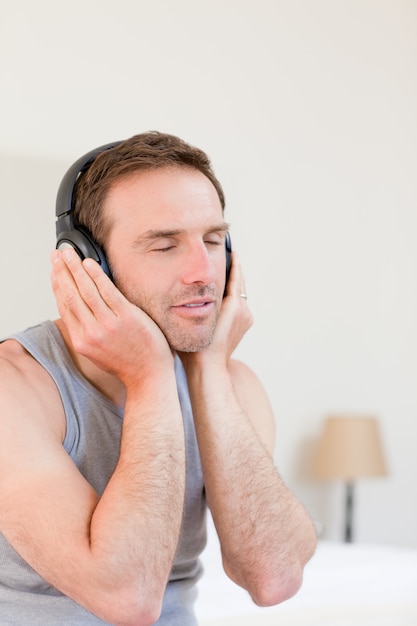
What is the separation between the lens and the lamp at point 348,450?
→ 10.5 feet

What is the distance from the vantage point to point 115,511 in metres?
1.15

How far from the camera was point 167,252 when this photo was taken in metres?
1.40

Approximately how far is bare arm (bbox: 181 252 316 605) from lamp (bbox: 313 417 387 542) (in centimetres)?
180

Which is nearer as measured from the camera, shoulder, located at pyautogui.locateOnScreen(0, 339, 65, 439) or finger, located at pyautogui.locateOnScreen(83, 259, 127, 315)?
shoulder, located at pyautogui.locateOnScreen(0, 339, 65, 439)

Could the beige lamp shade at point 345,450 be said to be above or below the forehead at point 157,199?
below

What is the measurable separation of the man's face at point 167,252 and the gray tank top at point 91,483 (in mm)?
154

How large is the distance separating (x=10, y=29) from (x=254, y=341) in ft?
4.13

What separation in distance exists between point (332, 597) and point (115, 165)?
109 cm

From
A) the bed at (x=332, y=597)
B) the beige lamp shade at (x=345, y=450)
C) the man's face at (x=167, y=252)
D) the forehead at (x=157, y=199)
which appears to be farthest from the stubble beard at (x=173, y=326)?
the beige lamp shade at (x=345, y=450)

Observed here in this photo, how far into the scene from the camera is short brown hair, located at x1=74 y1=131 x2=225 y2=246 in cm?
143

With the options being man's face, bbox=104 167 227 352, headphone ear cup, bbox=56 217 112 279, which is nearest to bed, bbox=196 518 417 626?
man's face, bbox=104 167 227 352

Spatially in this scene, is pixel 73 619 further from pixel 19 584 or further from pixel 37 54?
pixel 37 54

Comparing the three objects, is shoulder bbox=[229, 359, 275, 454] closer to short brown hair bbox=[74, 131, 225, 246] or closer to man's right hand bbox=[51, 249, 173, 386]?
man's right hand bbox=[51, 249, 173, 386]

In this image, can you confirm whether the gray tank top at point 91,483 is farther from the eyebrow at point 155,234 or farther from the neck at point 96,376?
the eyebrow at point 155,234
